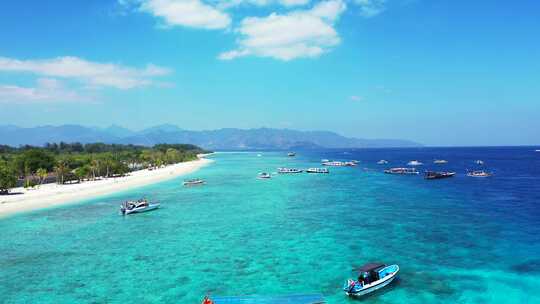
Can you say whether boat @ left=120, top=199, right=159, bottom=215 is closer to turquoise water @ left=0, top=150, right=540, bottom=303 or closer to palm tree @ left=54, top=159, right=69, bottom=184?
turquoise water @ left=0, top=150, right=540, bottom=303

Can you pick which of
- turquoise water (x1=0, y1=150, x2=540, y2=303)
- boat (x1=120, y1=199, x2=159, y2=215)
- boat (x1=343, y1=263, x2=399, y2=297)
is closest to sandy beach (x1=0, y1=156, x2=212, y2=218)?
turquoise water (x1=0, y1=150, x2=540, y2=303)

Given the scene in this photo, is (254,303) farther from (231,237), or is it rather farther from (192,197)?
(192,197)

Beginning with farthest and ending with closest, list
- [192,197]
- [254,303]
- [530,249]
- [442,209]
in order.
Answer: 1. [192,197]
2. [442,209]
3. [530,249]
4. [254,303]

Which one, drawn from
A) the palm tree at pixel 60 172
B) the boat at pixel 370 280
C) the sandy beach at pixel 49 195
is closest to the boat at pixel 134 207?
the sandy beach at pixel 49 195

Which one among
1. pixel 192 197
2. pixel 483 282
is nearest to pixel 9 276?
pixel 483 282

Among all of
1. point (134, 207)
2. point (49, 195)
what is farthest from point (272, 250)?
point (49, 195)

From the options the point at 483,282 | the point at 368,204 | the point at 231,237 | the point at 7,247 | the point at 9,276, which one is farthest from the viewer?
the point at 368,204

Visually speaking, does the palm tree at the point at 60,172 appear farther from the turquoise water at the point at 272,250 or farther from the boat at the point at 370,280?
the boat at the point at 370,280
